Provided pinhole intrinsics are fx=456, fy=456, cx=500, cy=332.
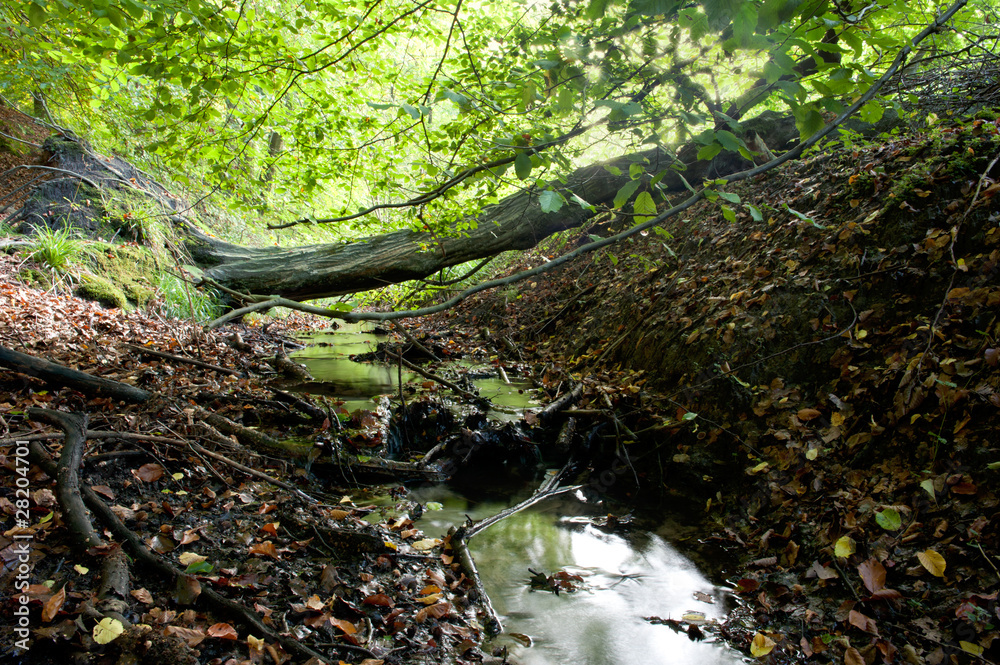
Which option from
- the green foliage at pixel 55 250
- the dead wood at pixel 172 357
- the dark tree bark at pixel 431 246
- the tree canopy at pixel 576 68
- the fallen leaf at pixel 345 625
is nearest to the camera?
the tree canopy at pixel 576 68

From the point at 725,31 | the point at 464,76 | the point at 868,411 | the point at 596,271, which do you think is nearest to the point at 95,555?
the point at 725,31

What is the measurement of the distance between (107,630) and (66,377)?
2.19 m

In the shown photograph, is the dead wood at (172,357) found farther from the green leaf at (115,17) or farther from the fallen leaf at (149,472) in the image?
the green leaf at (115,17)

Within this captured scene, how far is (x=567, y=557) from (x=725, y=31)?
115 inches

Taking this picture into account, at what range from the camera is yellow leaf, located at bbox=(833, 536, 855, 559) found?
2303 millimetres

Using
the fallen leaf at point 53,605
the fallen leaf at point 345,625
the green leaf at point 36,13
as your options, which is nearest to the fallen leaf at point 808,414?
the fallen leaf at point 345,625

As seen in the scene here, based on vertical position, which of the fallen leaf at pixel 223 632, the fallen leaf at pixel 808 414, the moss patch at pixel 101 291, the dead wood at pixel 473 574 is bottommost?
the dead wood at pixel 473 574

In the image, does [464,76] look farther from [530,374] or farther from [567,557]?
[530,374]

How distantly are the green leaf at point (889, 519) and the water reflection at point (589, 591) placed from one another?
0.87 m

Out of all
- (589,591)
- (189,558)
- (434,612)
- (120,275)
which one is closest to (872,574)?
(589,591)

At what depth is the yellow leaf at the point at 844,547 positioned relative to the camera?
2303 millimetres

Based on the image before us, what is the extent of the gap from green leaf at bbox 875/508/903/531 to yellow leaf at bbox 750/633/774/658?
0.79m

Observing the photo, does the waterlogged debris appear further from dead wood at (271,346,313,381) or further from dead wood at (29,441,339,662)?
dead wood at (271,346,313,381)

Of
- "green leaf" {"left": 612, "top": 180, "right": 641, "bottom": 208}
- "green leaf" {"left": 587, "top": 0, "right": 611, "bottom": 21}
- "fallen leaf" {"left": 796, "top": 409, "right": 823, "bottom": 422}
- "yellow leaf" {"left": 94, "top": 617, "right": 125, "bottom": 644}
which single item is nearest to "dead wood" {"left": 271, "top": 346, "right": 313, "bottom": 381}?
"yellow leaf" {"left": 94, "top": 617, "right": 125, "bottom": 644}
